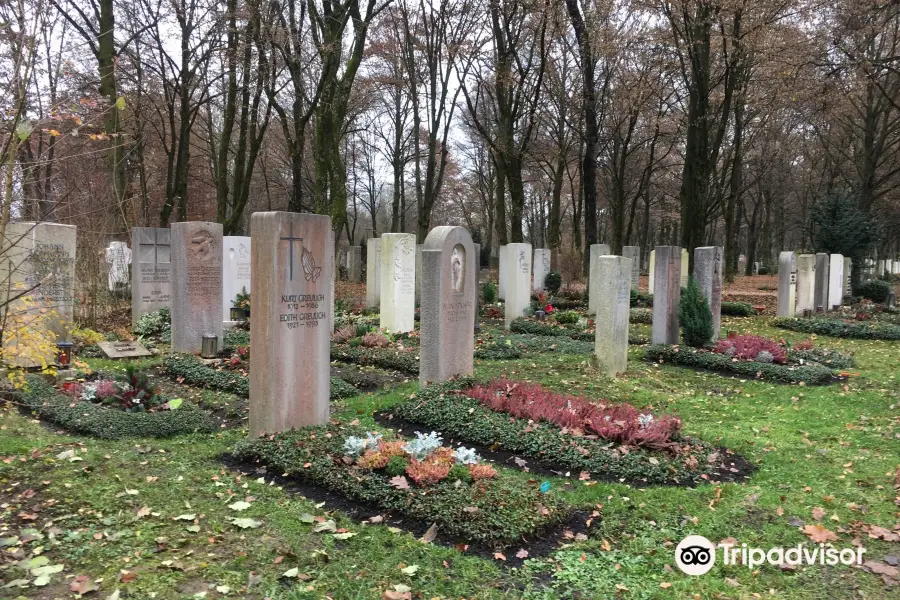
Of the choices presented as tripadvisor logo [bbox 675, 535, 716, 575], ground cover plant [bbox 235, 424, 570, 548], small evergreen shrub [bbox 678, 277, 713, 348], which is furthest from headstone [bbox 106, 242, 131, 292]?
tripadvisor logo [bbox 675, 535, 716, 575]

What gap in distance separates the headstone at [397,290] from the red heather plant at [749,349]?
667cm

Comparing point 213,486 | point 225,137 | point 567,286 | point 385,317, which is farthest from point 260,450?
point 567,286

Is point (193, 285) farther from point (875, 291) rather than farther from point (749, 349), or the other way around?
point (875, 291)

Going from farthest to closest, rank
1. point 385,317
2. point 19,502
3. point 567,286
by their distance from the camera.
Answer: point 567,286 → point 385,317 → point 19,502

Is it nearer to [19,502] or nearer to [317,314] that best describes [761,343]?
[317,314]

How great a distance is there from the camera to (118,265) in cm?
1886

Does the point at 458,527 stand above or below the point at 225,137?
below

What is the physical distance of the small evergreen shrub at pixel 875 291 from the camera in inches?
933

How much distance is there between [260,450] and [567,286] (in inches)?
811

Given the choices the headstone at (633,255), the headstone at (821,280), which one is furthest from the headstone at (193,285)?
the headstone at (821,280)

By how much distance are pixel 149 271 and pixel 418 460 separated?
12.3 m

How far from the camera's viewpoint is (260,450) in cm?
579

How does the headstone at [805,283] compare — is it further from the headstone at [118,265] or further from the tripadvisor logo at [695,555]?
the headstone at [118,265]

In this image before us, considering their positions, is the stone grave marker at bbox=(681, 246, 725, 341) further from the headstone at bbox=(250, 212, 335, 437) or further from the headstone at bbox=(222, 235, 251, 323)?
the headstone at bbox=(222, 235, 251, 323)
